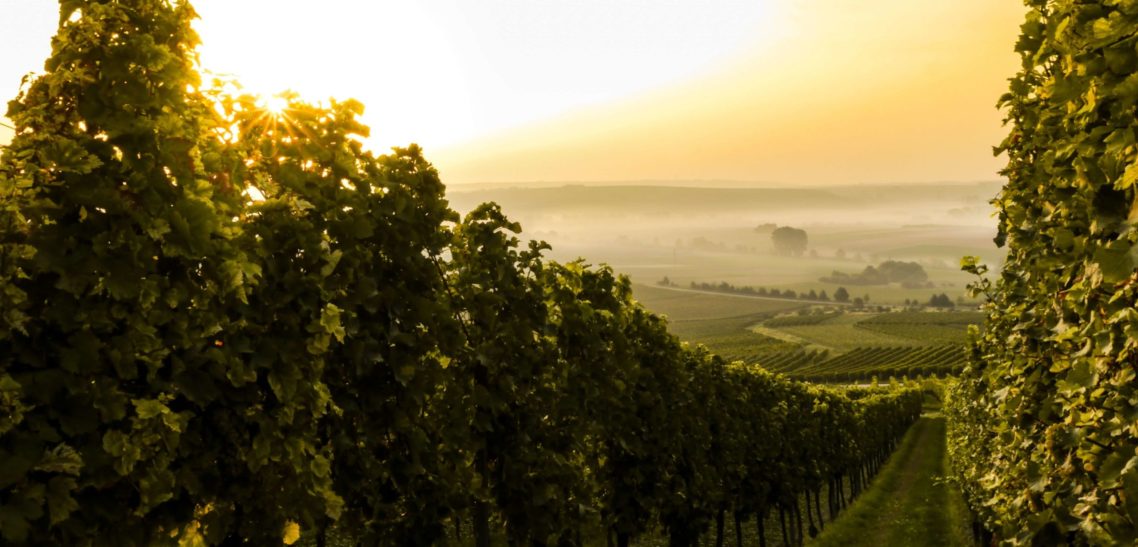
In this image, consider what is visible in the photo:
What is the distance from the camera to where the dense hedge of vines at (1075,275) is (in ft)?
13.5

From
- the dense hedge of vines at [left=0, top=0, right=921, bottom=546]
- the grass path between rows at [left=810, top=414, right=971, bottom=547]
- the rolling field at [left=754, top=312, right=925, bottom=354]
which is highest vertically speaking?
the dense hedge of vines at [left=0, top=0, right=921, bottom=546]

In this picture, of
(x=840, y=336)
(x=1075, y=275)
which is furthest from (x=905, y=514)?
(x=840, y=336)

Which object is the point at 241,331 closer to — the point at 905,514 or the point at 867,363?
the point at 905,514

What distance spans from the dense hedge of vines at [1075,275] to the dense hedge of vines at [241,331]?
5.10 metres

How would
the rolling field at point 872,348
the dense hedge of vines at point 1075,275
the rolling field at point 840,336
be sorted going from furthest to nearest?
the rolling field at point 840,336
the rolling field at point 872,348
the dense hedge of vines at point 1075,275

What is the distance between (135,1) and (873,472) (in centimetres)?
4892

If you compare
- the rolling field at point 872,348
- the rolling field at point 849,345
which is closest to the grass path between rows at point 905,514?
the rolling field at point 849,345

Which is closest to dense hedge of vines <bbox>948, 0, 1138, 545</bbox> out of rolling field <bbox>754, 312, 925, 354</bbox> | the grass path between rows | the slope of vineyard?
the grass path between rows

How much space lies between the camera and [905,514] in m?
30.3

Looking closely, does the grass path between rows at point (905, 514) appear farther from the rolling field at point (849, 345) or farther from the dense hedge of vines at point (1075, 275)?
the rolling field at point (849, 345)

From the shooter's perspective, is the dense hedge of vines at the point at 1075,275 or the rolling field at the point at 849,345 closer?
the dense hedge of vines at the point at 1075,275

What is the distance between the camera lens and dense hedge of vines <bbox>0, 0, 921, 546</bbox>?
4316 mm

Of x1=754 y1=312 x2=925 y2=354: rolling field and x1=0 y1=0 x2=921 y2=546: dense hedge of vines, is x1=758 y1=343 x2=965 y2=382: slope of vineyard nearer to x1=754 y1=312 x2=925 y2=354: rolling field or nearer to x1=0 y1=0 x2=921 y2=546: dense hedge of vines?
x1=754 y1=312 x2=925 y2=354: rolling field

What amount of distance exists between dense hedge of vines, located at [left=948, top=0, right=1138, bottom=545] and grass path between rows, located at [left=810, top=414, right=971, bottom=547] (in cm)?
1662
